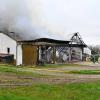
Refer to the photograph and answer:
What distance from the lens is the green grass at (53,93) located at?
64.0ft

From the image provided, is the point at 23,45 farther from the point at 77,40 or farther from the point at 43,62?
the point at 77,40

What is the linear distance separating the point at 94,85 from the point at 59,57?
4216 centimetres

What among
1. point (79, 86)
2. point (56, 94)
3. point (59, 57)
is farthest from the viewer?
point (59, 57)

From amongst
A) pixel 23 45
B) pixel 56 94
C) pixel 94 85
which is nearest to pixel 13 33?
pixel 23 45

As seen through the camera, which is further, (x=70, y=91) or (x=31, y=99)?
(x=70, y=91)

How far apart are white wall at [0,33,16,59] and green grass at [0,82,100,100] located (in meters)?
33.7

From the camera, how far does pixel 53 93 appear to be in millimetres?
21453

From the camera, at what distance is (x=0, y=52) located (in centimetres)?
5969

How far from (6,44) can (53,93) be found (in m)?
38.4

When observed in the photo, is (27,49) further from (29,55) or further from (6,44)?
(6,44)

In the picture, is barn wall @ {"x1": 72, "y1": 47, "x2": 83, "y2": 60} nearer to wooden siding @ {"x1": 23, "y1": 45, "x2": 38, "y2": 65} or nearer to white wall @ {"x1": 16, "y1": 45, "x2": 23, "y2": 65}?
wooden siding @ {"x1": 23, "y1": 45, "x2": 38, "y2": 65}

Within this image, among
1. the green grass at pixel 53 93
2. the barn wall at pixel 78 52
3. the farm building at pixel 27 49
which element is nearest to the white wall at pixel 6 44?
the farm building at pixel 27 49

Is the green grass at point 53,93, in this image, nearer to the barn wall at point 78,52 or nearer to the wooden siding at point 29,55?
the wooden siding at point 29,55

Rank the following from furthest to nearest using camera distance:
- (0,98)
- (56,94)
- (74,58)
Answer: (74,58) → (56,94) → (0,98)
